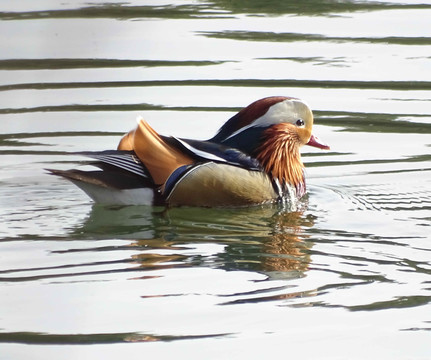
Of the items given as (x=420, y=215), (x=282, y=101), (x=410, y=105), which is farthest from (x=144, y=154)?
(x=410, y=105)

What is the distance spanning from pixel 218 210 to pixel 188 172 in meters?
0.33

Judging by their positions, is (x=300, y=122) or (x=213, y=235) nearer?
(x=213, y=235)

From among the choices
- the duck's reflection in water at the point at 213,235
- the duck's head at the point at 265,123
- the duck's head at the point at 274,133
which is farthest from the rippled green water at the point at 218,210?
the duck's head at the point at 265,123

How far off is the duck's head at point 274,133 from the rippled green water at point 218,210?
29cm

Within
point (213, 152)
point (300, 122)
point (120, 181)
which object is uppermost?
point (300, 122)

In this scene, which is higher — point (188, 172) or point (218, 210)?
point (188, 172)

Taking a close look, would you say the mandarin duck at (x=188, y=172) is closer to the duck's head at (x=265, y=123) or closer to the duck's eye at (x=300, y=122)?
the duck's head at (x=265, y=123)

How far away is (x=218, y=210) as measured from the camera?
7188mm

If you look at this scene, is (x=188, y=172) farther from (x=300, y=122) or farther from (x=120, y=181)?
(x=300, y=122)

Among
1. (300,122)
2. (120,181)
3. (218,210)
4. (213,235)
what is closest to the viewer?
(213,235)

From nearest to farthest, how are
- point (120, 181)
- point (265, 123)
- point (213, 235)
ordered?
point (213, 235)
point (120, 181)
point (265, 123)

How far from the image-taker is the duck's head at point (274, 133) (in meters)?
7.59

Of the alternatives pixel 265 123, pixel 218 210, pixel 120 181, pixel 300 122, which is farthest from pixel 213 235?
pixel 300 122

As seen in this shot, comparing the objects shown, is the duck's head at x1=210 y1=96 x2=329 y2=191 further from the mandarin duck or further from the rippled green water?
the rippled green water
